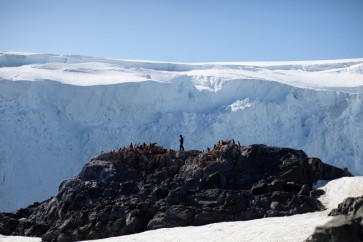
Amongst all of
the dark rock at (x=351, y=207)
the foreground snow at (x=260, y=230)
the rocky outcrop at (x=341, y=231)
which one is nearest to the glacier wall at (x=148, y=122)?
the foreground snow at (x=260, y=230)

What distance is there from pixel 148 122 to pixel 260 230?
94.1 ft

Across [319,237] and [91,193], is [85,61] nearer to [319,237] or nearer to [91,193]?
[91,193]

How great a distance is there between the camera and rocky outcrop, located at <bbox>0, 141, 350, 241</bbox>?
70.6ft

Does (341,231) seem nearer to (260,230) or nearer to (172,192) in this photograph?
(260,230)

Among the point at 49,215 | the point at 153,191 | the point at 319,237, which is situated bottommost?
the point at 49,215

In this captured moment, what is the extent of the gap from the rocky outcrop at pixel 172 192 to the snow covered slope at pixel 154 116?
1484 centimetres

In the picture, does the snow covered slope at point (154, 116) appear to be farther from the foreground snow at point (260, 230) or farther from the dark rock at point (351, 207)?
the dark rock at point (351, 207)

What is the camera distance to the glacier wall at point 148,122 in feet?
137

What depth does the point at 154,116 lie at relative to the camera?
153 ft

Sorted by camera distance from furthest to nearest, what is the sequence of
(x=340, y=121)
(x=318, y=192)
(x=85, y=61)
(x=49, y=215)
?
(x=85, y=61), (x=340, y=121), (x=49, y=215), (x=318, y=192)

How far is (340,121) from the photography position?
140ft

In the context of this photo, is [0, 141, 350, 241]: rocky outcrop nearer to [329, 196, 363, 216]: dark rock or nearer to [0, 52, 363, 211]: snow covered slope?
[329, 196, 363, 216]: dark rock

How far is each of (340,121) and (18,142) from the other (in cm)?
2444

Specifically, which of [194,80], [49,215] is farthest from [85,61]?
[49,215]
